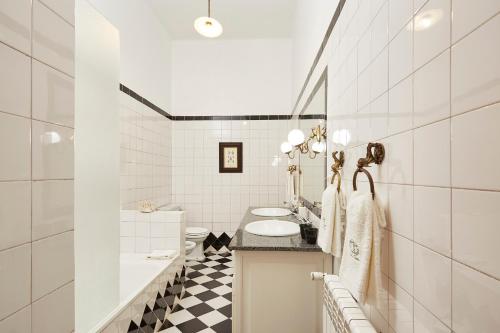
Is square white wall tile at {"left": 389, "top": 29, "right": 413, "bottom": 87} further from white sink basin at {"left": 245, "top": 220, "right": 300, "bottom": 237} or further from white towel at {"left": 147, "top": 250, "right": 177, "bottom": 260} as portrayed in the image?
white towel at {"left": 147, "top": 250, "right": 177, "bottom": 260}

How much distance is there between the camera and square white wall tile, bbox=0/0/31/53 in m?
0.57

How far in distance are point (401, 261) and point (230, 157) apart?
132 inches

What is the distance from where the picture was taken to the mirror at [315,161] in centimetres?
183

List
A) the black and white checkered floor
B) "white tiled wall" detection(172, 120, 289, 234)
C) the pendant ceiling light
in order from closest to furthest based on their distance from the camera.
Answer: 1. the black and white checkered floor
2. the pendant ceiling light
3. "white tiled wall" detection(172, 120, 289, 234)

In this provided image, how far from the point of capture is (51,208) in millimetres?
705

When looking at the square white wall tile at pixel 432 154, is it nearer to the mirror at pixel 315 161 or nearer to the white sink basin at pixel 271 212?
the mirror at pixel 315 161

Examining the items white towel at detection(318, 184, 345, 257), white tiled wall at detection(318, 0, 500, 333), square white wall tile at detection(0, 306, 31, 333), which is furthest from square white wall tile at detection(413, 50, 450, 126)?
square white wall tile at detection(0, 306, 31, 333)

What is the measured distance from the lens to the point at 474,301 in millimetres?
478

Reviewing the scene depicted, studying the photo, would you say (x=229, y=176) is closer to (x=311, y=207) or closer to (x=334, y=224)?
(x=311, y=207)

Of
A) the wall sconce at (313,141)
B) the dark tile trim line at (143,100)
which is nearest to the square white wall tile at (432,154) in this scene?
the wall sconce at (313,141)

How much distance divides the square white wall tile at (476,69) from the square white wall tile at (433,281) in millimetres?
333

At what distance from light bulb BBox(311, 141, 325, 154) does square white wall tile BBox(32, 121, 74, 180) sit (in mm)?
1486

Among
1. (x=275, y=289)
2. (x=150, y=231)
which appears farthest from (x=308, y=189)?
(x=150, y=231)

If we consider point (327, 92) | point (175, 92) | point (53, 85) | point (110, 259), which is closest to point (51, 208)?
point (53, 85)
